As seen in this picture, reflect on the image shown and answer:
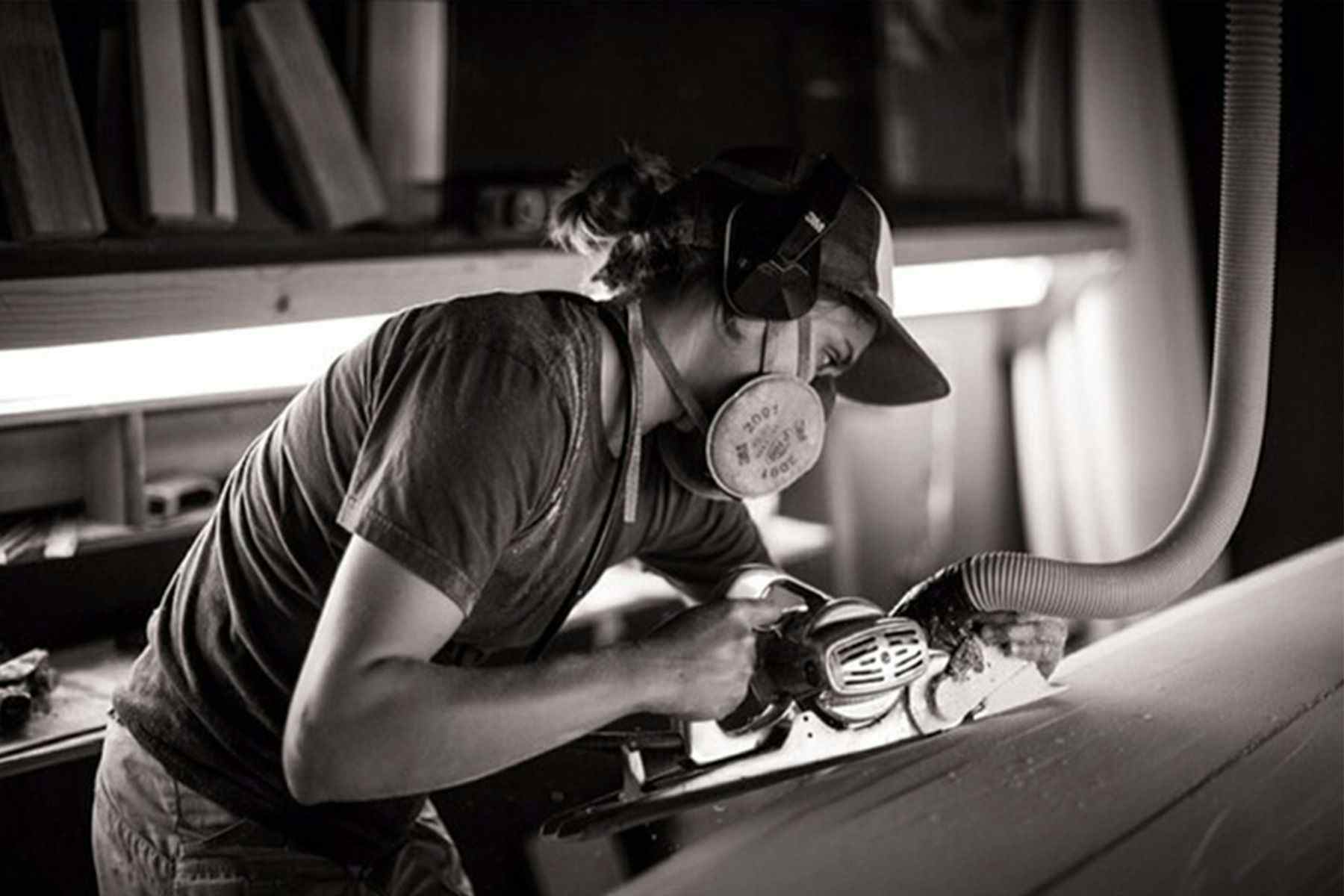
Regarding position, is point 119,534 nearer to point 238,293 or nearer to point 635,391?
point 238,293

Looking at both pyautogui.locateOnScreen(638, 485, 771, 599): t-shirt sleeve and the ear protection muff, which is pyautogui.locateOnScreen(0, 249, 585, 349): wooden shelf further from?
the ear protection muff

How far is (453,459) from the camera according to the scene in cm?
138

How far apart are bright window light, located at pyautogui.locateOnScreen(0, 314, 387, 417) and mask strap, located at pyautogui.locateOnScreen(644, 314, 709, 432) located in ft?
2.86

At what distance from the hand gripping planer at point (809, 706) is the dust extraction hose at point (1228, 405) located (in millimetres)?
106

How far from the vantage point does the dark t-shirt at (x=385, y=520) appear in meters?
1.38

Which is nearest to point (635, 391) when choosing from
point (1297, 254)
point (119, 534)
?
point (119, 534)

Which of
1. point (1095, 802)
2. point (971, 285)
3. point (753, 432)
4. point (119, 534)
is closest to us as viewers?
point (1095, 802)

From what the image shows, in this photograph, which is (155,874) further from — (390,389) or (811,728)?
(811,728)

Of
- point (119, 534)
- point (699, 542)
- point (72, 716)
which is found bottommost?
point (72, 716)

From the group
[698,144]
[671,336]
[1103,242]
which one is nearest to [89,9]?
[671,336]

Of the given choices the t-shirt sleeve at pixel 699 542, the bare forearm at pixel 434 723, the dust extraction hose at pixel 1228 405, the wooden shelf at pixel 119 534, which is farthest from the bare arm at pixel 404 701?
the wooden shelf at pixel 119 534

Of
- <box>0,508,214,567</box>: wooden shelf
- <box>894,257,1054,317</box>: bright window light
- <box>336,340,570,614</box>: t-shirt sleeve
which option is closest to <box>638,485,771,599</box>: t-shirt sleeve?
<box>336,340,570,614</box>: t-shirt sleeve

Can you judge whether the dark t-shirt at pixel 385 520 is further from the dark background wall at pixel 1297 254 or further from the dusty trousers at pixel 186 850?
the dark background wall at pixel 1297 254

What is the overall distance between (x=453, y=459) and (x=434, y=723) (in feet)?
0.80
